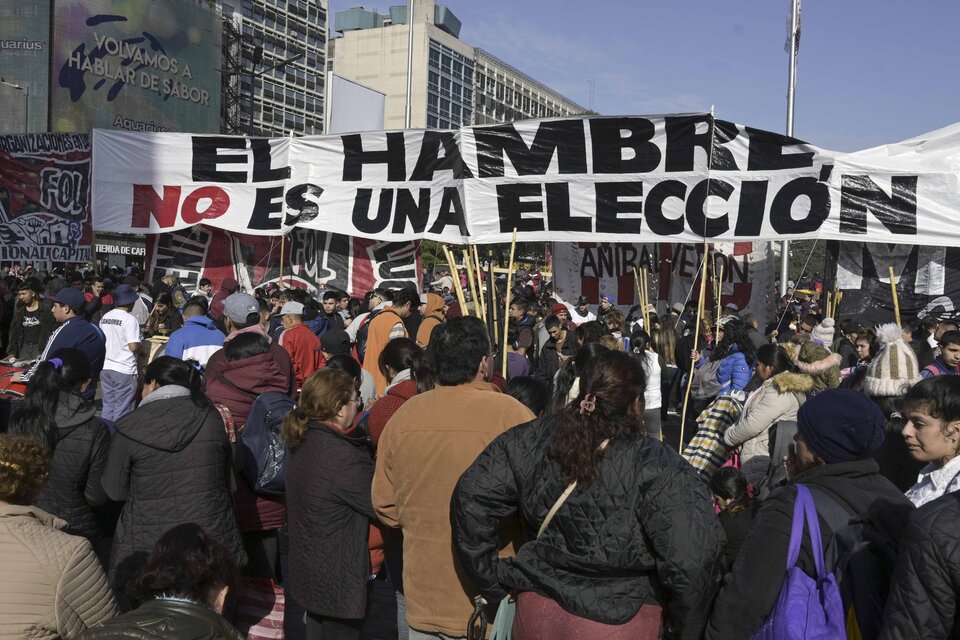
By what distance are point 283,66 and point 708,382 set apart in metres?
74.8

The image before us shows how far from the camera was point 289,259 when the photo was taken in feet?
40.5

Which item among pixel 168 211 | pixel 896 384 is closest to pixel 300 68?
pixel 168 211

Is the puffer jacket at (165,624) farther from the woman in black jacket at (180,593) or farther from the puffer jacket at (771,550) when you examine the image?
the puffer jacket at (771,550)

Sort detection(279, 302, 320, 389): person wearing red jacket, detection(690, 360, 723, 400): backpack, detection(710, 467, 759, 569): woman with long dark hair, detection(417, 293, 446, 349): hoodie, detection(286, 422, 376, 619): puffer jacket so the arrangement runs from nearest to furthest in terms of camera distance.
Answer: detection(286, 422, 376, 619): puffer jacket < detection(710, 467, 759, 569): woman with long dark hair < detection(279, 302, 320, 389): person wearing red jacket < detection(417, 293, 446, 349): hoodie < detection(690, 360, 723, 400): backpack

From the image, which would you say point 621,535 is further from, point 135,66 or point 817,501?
point 135,66

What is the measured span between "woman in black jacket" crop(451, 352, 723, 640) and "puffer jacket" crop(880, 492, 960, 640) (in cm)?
49

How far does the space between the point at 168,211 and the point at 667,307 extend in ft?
24.4

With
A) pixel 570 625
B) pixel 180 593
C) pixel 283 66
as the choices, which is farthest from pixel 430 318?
pixel 283 66

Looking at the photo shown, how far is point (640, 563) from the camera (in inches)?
98.5

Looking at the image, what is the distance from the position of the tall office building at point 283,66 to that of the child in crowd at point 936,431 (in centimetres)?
7406

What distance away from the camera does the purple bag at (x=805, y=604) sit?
2.33 metres

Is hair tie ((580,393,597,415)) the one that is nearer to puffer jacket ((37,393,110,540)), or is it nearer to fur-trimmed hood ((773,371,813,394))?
puffer jacket ((37,393,110,540))

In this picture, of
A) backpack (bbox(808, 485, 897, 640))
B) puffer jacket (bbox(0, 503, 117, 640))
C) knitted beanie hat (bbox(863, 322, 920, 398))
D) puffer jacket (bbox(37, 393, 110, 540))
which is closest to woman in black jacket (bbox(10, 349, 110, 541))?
puffer jacket (bbox(37, 393, 110, 540))

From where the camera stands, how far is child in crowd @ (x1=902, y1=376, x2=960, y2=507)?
2936 millimetres
